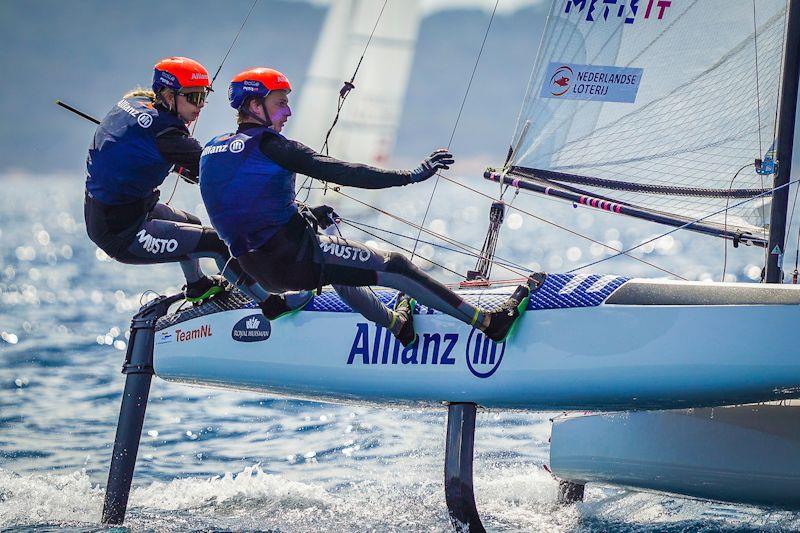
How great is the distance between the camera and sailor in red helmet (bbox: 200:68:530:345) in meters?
3.99

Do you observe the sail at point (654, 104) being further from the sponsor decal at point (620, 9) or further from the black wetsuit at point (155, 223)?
the black wetsuit at point (155, 223)

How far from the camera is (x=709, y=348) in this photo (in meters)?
4.27

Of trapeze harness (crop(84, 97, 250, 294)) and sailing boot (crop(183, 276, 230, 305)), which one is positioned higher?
trapeze harness (crop(84, 97, 250, 294))

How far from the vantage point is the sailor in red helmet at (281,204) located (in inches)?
157

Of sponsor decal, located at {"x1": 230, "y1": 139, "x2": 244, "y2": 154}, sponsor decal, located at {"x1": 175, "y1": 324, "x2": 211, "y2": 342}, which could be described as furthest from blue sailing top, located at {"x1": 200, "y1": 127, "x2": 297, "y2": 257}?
sponsor decal, located at {"x1": 175, "y1": 324, "x2": 211, "y2": 342}

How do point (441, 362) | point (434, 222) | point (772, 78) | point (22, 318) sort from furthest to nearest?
point (434, 222) < point (22, 318) < point (772, 78) < point (441, 362)

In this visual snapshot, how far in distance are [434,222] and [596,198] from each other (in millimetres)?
25690

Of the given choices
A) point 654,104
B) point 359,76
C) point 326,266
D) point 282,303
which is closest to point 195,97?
point 326,266

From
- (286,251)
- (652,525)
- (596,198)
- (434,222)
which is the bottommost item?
(652,525)

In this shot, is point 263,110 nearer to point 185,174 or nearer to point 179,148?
point 179,148

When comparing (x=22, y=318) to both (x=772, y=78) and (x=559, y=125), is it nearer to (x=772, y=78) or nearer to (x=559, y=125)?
(x=559, y=125)

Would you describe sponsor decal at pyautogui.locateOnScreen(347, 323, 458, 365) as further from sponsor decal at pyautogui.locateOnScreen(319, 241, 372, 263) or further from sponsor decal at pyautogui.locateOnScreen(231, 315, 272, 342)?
sponsor decal at pyautogui.locateOnScreen(319, 241, 372, 263)

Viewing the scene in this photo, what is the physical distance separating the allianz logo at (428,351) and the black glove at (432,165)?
1003 mm

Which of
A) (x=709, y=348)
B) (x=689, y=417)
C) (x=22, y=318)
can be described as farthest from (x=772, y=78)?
(x=22, y=318)
